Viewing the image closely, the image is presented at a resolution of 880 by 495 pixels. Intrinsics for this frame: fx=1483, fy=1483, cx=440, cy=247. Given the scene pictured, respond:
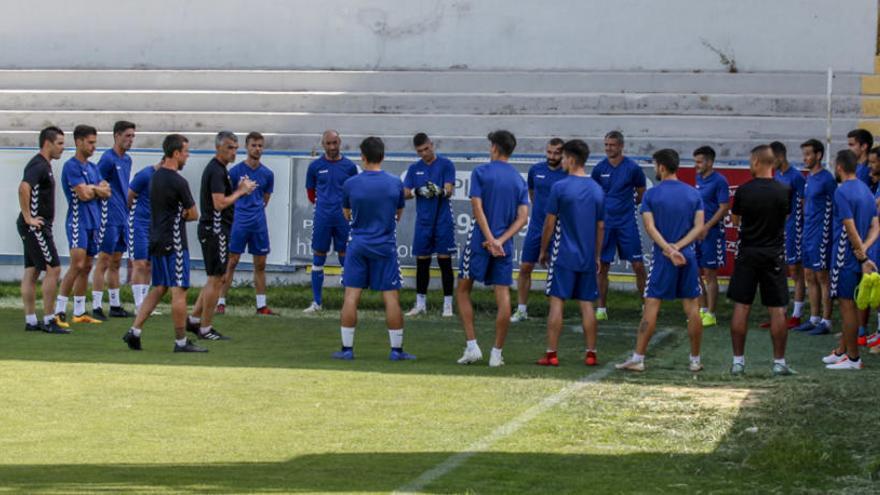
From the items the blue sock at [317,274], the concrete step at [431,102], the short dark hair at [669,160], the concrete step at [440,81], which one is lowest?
the blue sock at [317,274]

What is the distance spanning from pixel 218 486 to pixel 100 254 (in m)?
9.53

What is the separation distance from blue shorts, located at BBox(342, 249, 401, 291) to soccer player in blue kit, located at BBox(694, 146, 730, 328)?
458 cm

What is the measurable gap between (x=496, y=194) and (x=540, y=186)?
4.00 metres

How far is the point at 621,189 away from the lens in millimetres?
16641

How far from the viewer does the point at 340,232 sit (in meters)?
17.8

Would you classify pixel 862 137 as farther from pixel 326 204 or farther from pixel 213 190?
pixel 213 190

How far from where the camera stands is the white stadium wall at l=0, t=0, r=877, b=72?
75.2 ft

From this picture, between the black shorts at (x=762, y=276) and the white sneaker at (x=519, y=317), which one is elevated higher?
the black shorts at (x=762, y=276)

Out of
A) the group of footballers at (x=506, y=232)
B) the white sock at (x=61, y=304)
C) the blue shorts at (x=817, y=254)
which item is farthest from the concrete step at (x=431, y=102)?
the white sock at (x=61, y=304)

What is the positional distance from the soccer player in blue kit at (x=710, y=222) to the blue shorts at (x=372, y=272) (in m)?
4.58

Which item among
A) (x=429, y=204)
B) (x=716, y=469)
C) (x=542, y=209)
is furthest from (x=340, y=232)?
(x=716, y=469)

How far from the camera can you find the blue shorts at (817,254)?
15391 mm

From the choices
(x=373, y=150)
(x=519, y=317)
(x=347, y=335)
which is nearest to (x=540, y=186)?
(x=519, y=317)

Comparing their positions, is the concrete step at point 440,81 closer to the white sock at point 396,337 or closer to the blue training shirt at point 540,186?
the blue training shirt at point 540,186
